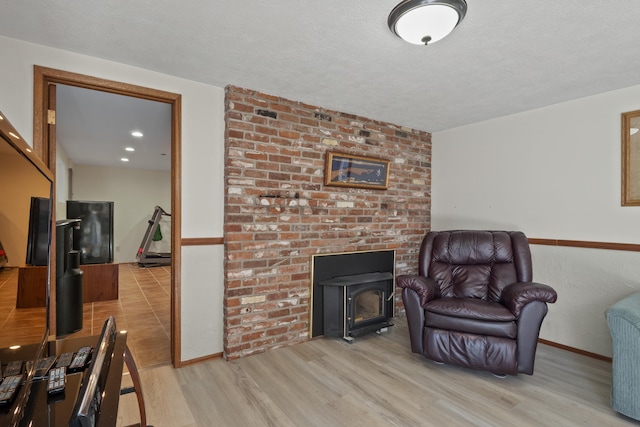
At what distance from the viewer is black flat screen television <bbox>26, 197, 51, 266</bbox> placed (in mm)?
955

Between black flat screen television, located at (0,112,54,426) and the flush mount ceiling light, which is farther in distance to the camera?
the flush mount ceiling light

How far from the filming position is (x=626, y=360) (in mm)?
1808

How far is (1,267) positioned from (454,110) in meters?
3.31

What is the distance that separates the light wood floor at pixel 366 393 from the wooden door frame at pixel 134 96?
49cm

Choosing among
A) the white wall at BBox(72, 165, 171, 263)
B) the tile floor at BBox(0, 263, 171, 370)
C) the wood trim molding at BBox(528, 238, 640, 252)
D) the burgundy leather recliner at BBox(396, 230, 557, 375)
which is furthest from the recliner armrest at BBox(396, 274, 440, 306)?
the white wall at BBox(72, 165, 171, 263)

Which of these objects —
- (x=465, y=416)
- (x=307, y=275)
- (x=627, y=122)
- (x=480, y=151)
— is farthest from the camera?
(x=480, y=151)

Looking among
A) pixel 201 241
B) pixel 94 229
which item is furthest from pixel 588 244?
pixel 94 229

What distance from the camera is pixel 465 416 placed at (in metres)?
1.84

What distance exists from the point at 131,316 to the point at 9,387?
322 centimetres

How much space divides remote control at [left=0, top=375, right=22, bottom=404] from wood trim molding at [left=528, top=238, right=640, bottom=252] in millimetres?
3586

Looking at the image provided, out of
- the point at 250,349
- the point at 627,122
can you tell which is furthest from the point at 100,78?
the point at 627,122

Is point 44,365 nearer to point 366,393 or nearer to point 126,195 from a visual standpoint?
point 366,393

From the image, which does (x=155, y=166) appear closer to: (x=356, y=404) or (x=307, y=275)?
(x=307, y=275)

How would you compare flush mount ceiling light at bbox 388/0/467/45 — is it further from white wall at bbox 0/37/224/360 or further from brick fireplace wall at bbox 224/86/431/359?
white wall at bbox 0/37/224/360
